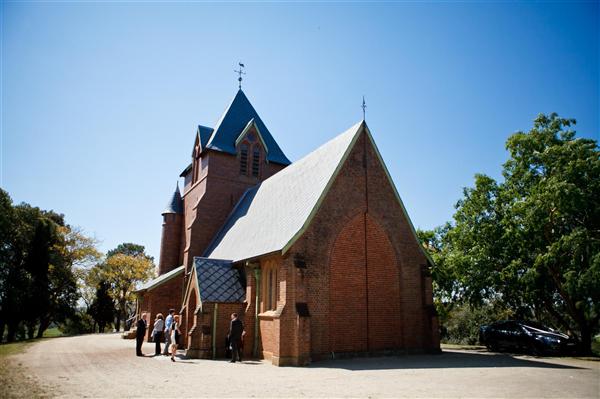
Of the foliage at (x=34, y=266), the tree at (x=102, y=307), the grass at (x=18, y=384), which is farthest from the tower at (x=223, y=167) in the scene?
the tree at (x=102, y=307)

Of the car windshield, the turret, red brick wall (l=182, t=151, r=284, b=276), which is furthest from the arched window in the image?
the turret

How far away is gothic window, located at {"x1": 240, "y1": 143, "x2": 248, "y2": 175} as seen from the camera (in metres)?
31.2

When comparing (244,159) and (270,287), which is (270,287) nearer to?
(270,287)

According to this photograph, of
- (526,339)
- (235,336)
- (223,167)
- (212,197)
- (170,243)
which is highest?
(223,167)

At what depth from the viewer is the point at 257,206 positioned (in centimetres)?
2533

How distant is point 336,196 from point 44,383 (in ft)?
40.5

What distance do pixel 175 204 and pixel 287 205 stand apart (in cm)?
1625

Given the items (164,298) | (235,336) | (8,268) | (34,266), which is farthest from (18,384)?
(8,268)

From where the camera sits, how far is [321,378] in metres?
12.3

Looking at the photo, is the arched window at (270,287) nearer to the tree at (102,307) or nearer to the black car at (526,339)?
the black car at (526,339)

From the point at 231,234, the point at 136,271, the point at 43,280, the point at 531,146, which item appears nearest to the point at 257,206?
the point at 231,234

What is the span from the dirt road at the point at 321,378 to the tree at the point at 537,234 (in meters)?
Answer: 6.25

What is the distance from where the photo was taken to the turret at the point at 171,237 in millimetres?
32281

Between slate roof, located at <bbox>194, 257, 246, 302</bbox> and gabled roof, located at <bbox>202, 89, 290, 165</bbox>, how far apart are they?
A: 459 inches
